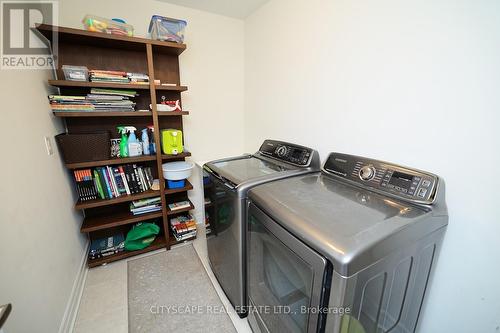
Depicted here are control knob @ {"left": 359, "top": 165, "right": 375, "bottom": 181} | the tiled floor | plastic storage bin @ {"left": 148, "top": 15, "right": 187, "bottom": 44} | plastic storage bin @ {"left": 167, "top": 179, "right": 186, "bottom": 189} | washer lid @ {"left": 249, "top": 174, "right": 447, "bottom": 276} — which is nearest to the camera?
washer lid @ {"left": 249, "top": 174, "right": 447, "bottom": 276}

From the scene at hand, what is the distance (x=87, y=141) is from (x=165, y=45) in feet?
3.30

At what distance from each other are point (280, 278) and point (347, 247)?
0.50 meters

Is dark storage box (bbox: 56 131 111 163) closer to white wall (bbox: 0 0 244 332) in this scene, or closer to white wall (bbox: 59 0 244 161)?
white wall (bbox: 0 0 244 332)

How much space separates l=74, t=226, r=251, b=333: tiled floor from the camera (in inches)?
54.2

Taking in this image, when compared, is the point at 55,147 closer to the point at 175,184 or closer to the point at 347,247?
the point at 175,184

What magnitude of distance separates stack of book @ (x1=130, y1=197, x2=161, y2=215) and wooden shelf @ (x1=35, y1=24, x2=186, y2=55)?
1.37 metres

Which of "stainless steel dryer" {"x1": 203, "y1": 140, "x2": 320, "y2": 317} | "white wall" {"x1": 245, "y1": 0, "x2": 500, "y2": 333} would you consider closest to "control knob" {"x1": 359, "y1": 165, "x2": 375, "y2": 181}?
"white wall" {"x1": 245, "y1": 0, "x2": 500, "y2": 333}

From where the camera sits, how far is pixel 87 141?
1.65 m

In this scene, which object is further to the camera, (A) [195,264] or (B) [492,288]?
(A) [195,264]

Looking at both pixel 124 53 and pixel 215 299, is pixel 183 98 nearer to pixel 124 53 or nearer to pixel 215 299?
pixel 124 53

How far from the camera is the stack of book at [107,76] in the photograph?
5.32 ft

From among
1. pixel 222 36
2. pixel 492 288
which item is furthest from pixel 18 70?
pixel 492 288

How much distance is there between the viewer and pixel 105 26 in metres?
1.59

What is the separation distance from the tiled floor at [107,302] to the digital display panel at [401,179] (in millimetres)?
1264
